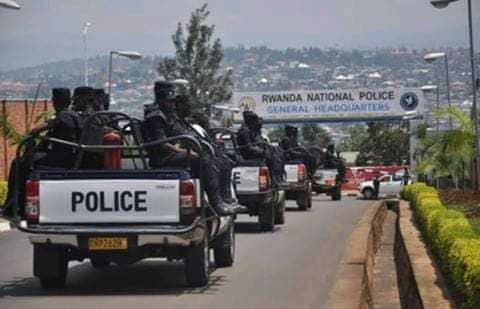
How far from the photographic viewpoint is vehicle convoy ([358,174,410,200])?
2467 inches

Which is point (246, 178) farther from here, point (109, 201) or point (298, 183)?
point (109, 201)

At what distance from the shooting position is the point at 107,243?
43.1 ft

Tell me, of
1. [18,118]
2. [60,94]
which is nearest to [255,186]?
[60,94]

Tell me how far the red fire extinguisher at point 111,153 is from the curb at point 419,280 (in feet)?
12.9

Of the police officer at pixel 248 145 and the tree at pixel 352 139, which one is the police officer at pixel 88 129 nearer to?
the police officer at pixel 248 145

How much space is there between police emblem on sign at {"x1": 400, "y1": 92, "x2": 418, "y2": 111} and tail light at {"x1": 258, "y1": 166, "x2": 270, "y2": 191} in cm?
4854

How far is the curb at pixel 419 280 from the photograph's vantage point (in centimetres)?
1158

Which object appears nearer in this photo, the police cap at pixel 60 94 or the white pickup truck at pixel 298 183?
the police cap at pixel 60 94

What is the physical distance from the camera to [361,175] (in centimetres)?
7419

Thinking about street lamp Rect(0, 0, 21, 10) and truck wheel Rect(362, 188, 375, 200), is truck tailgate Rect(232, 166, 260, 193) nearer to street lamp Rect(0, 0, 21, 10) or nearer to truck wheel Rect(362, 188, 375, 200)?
street lamp Rect(0, 0, 21, 10)

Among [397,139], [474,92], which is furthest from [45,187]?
[397,139]

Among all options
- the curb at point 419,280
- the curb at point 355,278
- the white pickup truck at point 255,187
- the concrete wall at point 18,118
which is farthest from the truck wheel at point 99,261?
the concrete wall at point 18,118

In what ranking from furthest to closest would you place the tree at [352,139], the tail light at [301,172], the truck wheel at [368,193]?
the tree at [352,139]
the truck wheel at [368,193]
the tail light at [301,172]

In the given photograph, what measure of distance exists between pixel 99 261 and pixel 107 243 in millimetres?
1894
